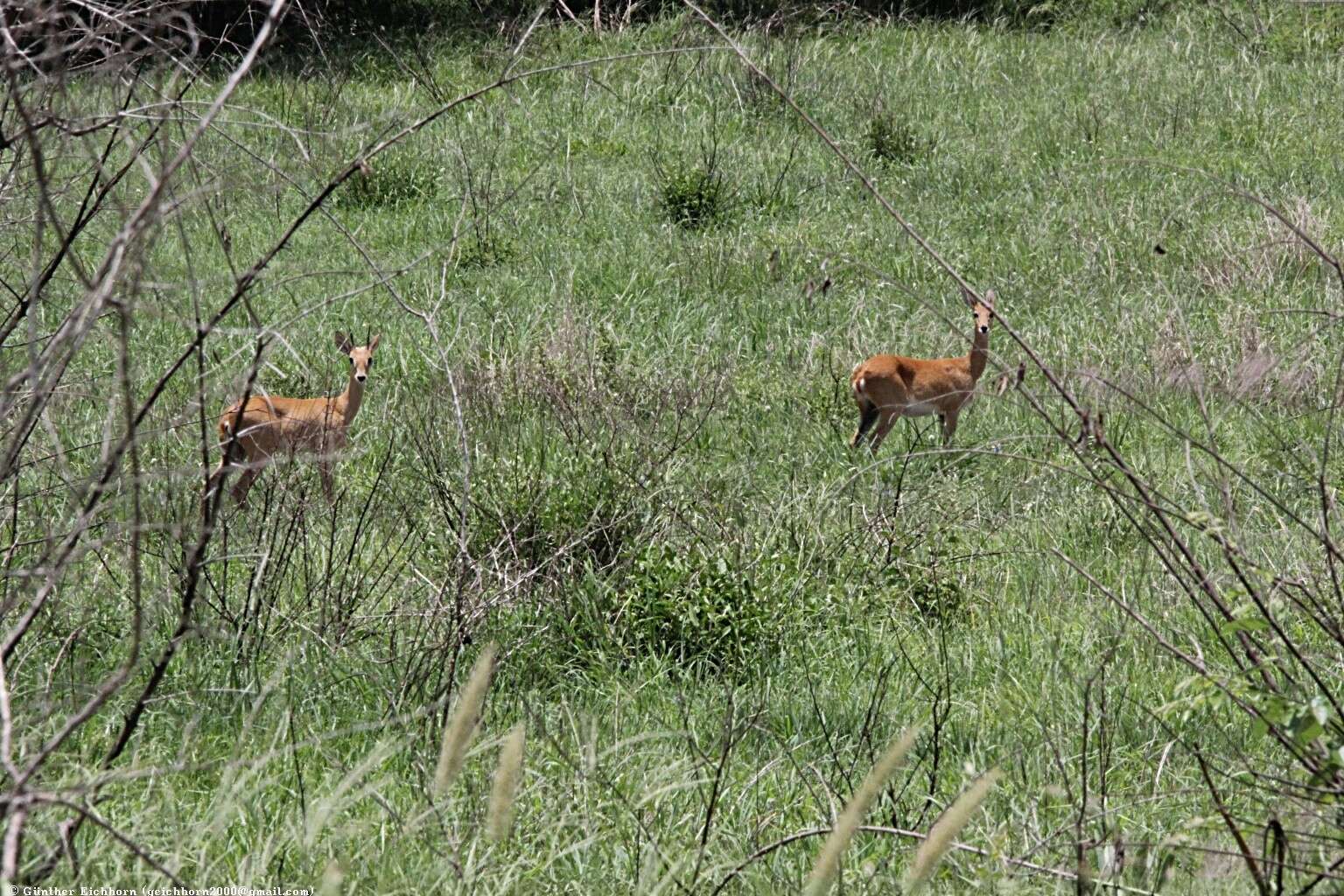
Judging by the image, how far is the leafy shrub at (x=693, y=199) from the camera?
34.4 ft

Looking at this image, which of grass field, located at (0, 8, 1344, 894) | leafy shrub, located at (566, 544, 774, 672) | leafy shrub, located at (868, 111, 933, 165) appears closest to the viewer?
grass field, located at (0, 8, 1344, 894)

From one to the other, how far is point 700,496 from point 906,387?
263 cm

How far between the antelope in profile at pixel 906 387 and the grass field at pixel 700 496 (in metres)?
0.14

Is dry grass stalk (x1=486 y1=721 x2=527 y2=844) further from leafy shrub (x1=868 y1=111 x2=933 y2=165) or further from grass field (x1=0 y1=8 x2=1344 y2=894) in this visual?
leafy shrub (x1=868 y1=111 x2=933 y2=165)

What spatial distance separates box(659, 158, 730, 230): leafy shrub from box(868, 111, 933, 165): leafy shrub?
1.67 metres

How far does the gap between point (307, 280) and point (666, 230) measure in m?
2.30

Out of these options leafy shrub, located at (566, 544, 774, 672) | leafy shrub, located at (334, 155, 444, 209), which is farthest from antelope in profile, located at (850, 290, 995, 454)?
leafy shrub, located at (334, 155, 444, 209)

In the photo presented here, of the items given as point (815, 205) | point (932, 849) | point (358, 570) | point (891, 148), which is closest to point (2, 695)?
point (932, 849)

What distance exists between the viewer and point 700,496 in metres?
5.97

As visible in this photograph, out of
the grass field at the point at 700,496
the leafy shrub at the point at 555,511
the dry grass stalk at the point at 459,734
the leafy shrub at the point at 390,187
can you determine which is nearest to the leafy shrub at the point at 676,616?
the grass field at the point at 700,496

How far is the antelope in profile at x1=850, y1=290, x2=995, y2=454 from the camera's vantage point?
768 centimetres

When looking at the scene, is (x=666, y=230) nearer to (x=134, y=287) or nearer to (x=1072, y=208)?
(x=1072, y=208)

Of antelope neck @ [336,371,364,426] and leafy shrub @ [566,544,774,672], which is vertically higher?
leafy shrub @ [566,544,774,672]

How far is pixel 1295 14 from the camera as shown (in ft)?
51.5
